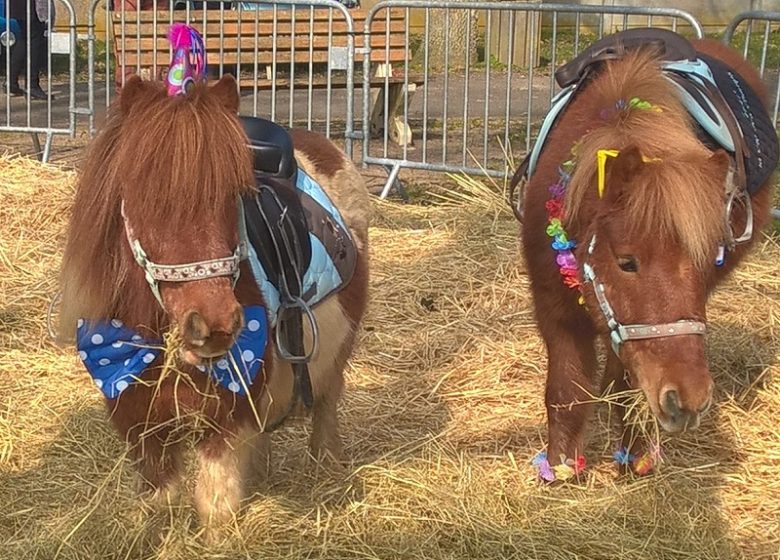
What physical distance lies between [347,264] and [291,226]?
1.29 ft

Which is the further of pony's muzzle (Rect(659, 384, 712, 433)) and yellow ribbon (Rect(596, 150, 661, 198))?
yellow ribbon (Rect(596, 150, 661, 198))

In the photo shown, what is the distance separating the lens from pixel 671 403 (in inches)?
116

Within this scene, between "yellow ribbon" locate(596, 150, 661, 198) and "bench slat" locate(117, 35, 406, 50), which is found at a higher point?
"bench slat" locate(117, 35, 406, 50)

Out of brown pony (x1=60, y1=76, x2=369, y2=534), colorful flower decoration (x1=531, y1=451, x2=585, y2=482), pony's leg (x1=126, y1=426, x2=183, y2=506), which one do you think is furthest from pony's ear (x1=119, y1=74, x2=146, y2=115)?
colorful flower decoration (x1=531, y1=451, x2=585, y2=482)

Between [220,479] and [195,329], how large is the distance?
711 millimetres

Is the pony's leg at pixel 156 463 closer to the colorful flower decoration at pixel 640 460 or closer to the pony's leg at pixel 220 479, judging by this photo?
the pony's leg at pixel 220 479

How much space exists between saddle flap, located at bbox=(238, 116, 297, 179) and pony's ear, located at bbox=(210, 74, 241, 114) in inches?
15.5

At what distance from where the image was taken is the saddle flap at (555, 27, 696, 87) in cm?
416

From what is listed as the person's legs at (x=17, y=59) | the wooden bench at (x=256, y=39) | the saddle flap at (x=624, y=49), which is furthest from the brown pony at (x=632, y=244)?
the person's legs at (x=17, y=59)

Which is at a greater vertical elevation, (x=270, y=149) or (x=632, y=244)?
(x=270, y=149)

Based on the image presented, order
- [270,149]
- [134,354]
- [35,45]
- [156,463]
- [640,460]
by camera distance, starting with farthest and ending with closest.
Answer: [35,45] < [640,460] < [270,149] < [156,463] < [134,354]

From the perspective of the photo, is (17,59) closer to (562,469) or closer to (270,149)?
(270,149)

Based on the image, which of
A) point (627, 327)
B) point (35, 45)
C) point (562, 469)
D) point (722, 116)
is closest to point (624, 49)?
point (722, 116)

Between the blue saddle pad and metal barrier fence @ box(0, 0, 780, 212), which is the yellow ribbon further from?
metal barrier fence @ box(0, 0, 780, 212)
